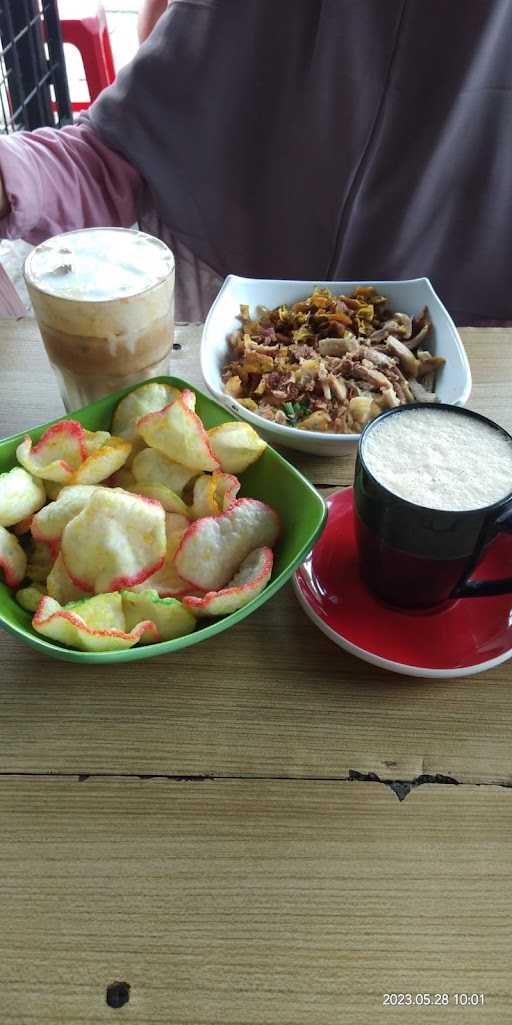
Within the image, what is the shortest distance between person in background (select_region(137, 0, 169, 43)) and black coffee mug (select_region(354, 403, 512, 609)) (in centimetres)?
117

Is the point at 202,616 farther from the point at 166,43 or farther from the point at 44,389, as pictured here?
the point at 166,43

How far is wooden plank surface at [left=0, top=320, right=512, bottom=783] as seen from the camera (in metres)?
0.45

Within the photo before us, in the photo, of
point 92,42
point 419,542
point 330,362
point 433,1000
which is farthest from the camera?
point 92,42

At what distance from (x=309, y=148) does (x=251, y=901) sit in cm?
103

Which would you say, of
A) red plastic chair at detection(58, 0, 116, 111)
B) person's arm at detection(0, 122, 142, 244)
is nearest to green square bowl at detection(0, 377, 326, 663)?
person's arm at detection(0, 122, 142, 244)

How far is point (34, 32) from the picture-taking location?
1.66 metres

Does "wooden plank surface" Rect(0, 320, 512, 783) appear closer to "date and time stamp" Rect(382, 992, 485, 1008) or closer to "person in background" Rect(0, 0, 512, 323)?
"date and time stamp" Rect(382, 992, 485, 1008)

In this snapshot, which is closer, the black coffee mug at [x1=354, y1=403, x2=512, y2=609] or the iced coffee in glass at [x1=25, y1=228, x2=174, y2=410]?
the black coffee mug at [x1=354, y1=403, x2=512, y2=609]

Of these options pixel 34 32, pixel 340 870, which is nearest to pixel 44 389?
pixel 340 870

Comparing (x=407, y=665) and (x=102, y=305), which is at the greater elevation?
(x=102, y=305)

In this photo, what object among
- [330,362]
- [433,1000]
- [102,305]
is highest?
[102,305]

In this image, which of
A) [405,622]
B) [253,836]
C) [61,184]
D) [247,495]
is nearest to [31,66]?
[61,184]

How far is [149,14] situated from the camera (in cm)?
131

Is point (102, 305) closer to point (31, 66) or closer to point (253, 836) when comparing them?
point (253, 836)
